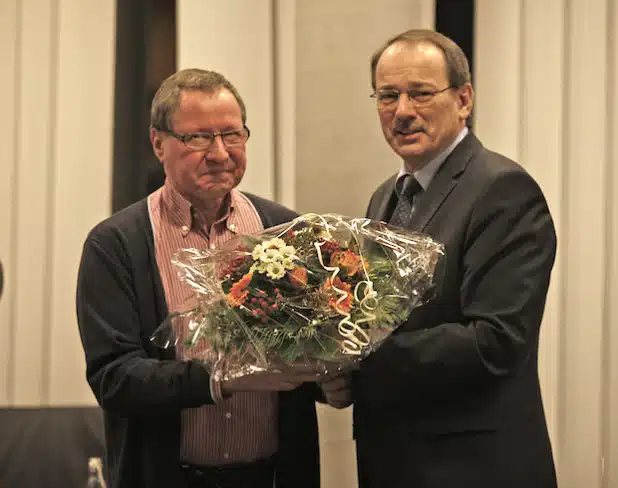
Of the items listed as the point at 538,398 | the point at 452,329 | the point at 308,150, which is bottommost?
the point at 538,398

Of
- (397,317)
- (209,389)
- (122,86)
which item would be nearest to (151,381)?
(209,389)

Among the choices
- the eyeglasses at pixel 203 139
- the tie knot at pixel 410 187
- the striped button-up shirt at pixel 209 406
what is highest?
→ the eyeglasses at pixel 203 139

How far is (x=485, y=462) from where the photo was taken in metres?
2.32

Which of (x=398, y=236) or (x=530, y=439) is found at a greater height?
(x=398, y=236)

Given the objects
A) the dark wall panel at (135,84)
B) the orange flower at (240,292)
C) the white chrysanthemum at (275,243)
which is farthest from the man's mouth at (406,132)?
the dark wall panel at (135,84)

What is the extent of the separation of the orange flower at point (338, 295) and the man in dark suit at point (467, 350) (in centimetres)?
24

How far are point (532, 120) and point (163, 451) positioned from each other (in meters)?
2.00

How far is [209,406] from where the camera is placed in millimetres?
2555

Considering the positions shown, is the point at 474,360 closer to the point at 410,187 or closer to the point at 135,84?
the point at 410,187

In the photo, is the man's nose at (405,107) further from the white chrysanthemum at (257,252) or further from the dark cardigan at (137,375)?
the dark cardigan at (137,375)

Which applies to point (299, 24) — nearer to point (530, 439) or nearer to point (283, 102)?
point (283, 102)

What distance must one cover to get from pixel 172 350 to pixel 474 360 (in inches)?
33.3

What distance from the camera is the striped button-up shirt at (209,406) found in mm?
2535
